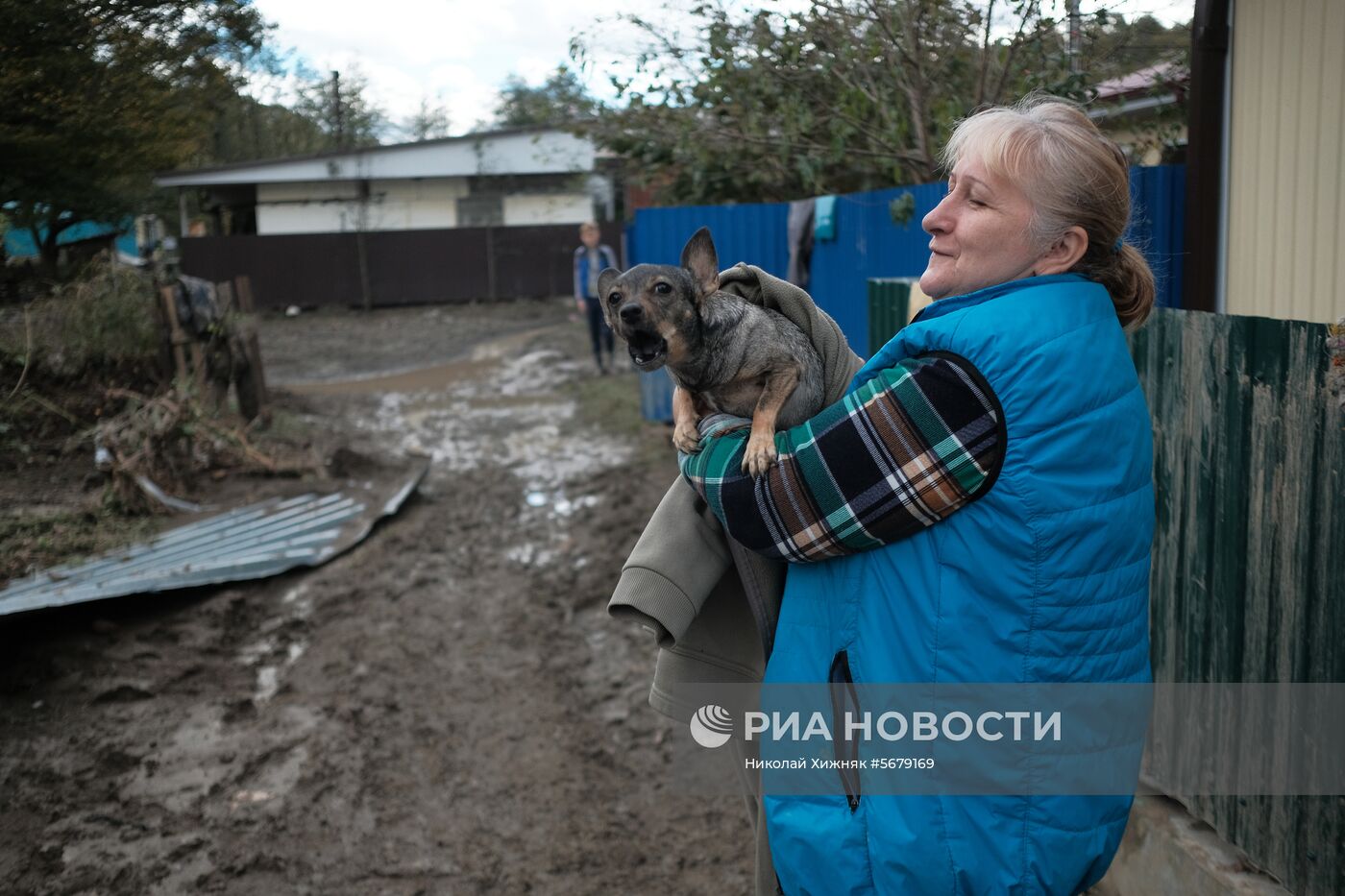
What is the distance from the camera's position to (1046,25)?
237 inches

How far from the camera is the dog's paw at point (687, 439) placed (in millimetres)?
2084

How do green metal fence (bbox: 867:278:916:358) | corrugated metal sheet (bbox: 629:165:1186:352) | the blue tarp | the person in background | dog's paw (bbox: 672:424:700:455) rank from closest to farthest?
dog's paw (bbox: 672:424:700:455) < the blue tarp < corrugated metal sheet (bbox: 629:165:1186:352) < green metal fence (bbox: 867:278:916:358) < the person in background

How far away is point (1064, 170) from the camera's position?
1.63 metres

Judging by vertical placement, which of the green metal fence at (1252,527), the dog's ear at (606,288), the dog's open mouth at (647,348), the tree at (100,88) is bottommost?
the green metal fence at (1252,527)

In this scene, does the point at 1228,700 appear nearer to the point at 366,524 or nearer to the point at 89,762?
the point at 89,762

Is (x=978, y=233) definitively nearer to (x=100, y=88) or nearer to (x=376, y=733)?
(x=100, y=88)

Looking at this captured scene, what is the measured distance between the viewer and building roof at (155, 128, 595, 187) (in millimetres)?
24688

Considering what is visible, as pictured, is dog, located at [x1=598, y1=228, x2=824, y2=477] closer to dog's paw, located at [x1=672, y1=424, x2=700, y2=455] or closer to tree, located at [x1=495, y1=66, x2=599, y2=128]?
dog's paw, located at [x1=672, y1=424, x2=700, y2=455]

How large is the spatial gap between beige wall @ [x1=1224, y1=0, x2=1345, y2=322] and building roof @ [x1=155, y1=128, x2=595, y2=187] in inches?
795

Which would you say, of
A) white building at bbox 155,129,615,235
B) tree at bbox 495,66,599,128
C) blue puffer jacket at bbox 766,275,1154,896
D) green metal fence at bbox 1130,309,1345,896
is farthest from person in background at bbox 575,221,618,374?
blue puffer jacket at bbox 766,275,1154,896

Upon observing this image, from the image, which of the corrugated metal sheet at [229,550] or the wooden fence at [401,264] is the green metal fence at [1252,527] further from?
the wooden fence at [401,264]

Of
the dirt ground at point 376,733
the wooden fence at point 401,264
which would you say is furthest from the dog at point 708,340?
the wooden fence at point 401,264

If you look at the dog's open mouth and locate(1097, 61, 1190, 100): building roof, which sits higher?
locate(1097, 61, 1190, 100): building roof

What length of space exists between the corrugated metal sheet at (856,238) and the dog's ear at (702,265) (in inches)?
77.0
